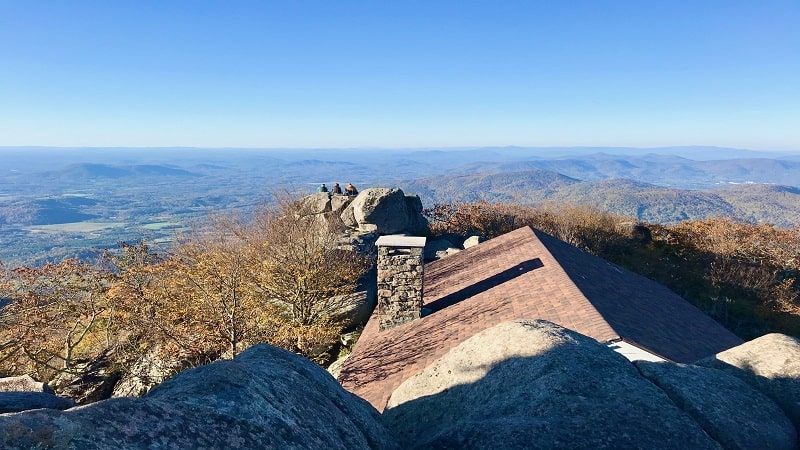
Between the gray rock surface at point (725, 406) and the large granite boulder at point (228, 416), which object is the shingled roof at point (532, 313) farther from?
the large granite boulder at point (228, 416)

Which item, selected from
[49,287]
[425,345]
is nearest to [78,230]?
[49,287]

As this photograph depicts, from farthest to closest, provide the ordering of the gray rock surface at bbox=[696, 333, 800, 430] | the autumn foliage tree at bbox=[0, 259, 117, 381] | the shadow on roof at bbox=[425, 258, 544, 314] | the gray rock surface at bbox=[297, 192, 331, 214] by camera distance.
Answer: the gray rock surface at bbox=[297, 192, 331, 214] → the autumn foliage tree at bbox=[0, 259, 117, 381] → the shadow on roof at bbox=[425, 258, 544, 314] → the gray rock surface at bbox=[696, 333, 800, 430]

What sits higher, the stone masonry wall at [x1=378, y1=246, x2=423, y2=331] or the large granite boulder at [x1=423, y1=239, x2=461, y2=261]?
the stone masonry wall at [x1=378, y1=246, x2=423, y2=331]

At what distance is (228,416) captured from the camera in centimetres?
287

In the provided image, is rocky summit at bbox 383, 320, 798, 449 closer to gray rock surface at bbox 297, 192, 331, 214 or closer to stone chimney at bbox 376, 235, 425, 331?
stone chimney at bbox 376, 235, 425, 331

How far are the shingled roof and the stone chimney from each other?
1.19 ft

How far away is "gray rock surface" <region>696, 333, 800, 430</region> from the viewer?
5141 millimetres

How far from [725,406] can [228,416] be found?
508 centimetres

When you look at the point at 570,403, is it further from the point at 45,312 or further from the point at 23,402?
the point at 45,312

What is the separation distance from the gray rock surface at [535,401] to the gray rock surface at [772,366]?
68.7 inches

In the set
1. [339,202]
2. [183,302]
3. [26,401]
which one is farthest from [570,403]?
[339,202]

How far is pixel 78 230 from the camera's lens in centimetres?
17000

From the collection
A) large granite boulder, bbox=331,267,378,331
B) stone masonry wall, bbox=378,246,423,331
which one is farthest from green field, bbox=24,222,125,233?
stone masonry wall, bbox=378,246,423,331

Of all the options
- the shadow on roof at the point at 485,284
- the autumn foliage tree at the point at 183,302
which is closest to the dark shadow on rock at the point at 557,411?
the shadow on roof at the point at 485,284
